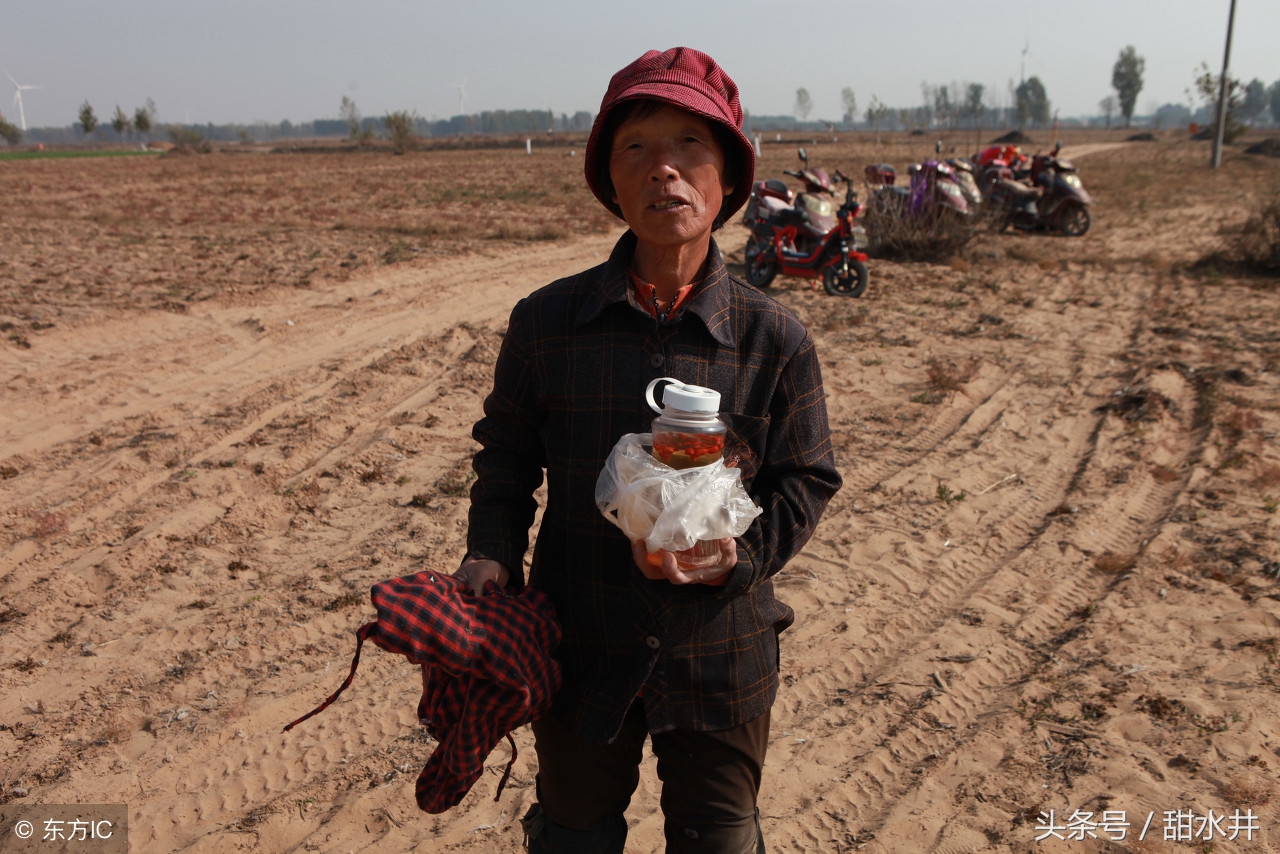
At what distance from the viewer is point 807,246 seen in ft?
29.4

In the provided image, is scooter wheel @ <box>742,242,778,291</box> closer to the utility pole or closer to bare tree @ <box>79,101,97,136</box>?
the utility pole

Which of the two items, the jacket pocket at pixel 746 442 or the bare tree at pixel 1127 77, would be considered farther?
the bare tree at pixel 1127 77

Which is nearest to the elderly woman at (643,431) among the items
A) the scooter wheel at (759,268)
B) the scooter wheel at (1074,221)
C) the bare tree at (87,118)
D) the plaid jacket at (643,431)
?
the plaid jacket at (643,431)

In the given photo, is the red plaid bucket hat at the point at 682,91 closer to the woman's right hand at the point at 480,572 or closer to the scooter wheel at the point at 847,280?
the woman's right hand at the point at 480,572

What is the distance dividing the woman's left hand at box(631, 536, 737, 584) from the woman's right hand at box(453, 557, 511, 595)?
0.34m

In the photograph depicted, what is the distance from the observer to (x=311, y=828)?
95.7 inches

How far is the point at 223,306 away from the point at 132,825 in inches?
241

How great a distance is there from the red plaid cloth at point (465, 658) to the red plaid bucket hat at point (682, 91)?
770 mm

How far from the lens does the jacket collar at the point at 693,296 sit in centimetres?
139

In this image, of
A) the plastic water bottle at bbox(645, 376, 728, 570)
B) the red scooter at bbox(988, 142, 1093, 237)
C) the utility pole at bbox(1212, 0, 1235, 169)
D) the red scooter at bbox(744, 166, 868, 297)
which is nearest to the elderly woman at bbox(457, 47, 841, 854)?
the plastic water bottle at bbox(645, 376, 728, 570)

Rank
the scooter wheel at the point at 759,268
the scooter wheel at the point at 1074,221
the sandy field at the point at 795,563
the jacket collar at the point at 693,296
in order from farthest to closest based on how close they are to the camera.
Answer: the scooter wheel at the point at 1074,221, the scooter wheel at the point at 759,268, the sandy field at the point at 795,563, the jacket collar at the point at 693,296

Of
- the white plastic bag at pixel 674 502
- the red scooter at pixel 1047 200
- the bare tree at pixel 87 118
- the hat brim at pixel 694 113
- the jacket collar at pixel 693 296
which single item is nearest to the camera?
the white plastic bag at pixel 674 502

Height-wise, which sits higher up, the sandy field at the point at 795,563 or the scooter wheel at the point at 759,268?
the scooter wheel at the point at 759,268

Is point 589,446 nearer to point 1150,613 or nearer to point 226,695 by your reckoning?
point 226,695
